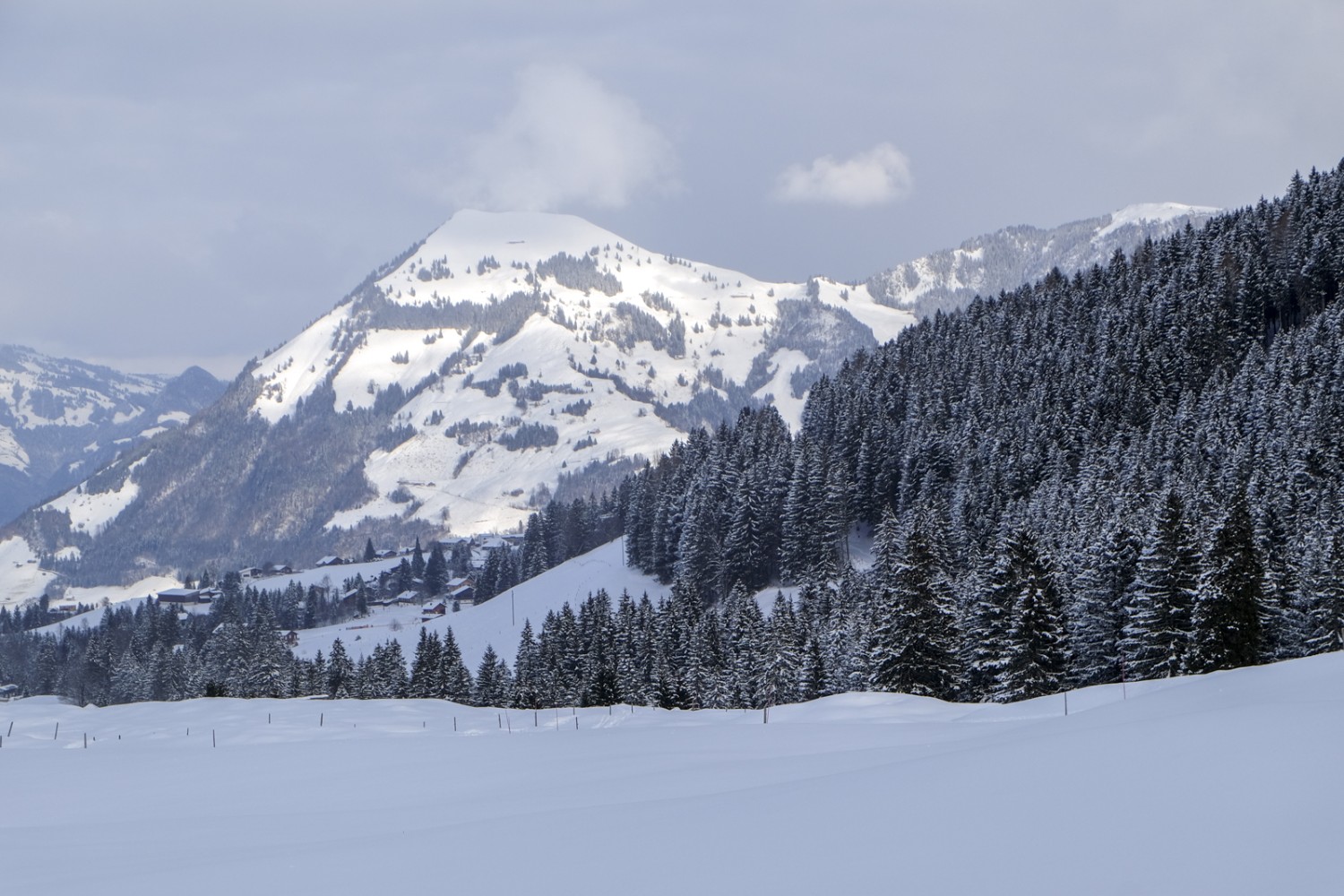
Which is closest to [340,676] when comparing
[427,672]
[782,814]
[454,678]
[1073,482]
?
[427,672]

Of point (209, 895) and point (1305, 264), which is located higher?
point (1305, 264)


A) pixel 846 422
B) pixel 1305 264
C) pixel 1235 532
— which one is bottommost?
pixel 1235 532

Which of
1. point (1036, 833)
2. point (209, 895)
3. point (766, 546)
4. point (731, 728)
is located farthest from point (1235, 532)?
point (766, 546)

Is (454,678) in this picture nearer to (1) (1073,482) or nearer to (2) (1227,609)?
(1) (1073,482)

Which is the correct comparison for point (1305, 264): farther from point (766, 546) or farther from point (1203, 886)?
point (1203, 886)

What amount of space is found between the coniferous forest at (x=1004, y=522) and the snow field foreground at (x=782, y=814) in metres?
24.3

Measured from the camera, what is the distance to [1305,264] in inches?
4250

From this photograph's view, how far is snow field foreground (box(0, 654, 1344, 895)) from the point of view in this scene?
1054 centimetres

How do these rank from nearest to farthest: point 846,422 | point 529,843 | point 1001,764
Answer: point 529,843 < point 1001,764 < point 846,422

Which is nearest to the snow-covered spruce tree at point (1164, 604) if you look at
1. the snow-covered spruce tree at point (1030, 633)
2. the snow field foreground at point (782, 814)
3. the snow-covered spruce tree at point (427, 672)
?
the snow-covered spruce tree at point (1030, 633)

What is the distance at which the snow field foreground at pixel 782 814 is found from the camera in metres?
10.5

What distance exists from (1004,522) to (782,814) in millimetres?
73338

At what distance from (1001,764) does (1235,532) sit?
3964 centimetres

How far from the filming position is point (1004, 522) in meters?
82.5
